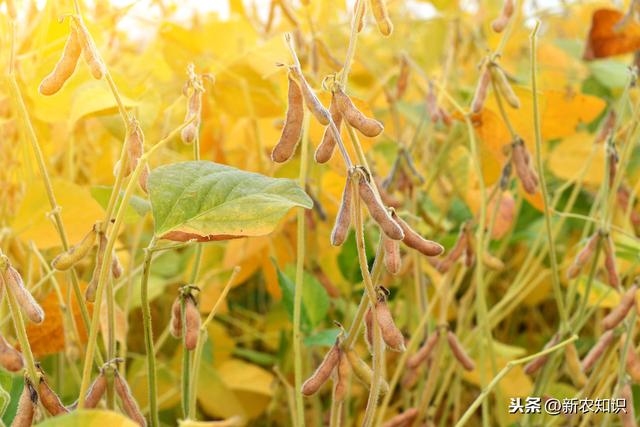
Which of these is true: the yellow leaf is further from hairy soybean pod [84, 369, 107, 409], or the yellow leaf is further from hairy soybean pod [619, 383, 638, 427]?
hairy soybean pod [619, 383, 638, 427]

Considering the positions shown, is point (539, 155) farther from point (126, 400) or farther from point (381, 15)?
point (126, 400)

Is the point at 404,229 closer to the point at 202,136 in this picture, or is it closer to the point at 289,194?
the point at 289,194

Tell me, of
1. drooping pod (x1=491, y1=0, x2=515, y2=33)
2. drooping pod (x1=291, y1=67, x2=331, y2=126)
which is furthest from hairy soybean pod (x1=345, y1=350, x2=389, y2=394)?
drooping pod (x1=491, y1=0, x2=515, y2=33)

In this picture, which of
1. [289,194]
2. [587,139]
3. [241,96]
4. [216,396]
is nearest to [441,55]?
[587,139]

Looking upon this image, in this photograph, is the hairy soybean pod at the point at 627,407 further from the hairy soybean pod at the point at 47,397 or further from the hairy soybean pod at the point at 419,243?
the hairy soybean pod at the point at 47,397

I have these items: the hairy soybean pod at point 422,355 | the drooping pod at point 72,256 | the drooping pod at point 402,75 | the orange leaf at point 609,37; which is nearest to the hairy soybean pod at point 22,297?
the drooping pod at point 72,256

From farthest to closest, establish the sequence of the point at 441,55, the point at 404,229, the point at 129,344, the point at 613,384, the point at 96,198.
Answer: the point at 441,55 → the point at 129,344 → the point at 613,384 → the point at 96,198 → the point at 404,229
